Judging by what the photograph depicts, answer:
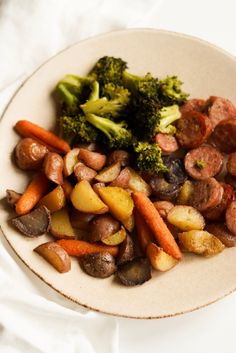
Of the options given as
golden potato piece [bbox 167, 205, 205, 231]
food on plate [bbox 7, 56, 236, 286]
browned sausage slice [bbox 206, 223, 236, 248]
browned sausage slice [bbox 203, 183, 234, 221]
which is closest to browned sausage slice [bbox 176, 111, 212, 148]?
food on plate [bbox 7, 56, 236, 286]

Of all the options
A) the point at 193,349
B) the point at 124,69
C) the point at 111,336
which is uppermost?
the point at 124,69

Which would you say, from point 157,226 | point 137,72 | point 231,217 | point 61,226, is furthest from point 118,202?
point 137,72

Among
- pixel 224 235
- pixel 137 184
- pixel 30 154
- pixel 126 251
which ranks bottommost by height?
pixel 224 235

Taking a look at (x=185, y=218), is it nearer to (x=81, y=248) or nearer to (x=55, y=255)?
(x=81, y=248)

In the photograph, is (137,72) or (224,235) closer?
(224,235)

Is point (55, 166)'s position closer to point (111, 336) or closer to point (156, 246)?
point (156, 246)

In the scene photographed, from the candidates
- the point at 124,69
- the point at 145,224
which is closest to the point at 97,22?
the point at 124,69
